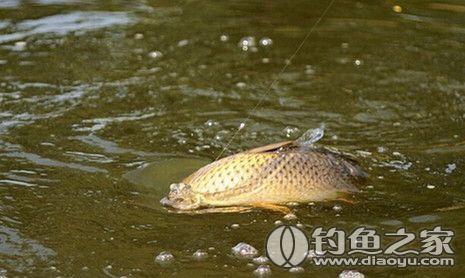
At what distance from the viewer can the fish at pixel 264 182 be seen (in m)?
4.79

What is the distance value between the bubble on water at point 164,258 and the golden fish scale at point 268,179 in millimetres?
522

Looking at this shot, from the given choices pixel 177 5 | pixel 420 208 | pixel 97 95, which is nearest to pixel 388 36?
pixel 177 5

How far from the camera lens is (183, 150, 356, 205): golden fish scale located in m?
4.79

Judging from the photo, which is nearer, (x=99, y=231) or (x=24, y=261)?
(x=24, y=261)

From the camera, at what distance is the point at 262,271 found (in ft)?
13.7

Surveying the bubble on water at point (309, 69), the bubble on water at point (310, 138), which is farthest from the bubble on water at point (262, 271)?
the bubble on water at point (309, 69)

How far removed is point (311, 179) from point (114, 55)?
3335mm

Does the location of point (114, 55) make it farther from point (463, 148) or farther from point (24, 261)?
point (24, 261)

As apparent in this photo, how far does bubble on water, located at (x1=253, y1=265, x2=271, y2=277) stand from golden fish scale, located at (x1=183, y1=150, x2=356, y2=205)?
62cm

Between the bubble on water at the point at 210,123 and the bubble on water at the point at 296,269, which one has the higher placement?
the bubble on water at the point at 296,269

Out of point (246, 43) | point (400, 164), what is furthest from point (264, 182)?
point (246, 43)

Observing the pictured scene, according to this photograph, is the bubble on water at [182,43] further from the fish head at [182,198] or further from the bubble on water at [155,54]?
the fish head at [182,198]

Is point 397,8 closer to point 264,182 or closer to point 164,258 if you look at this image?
point 264,182

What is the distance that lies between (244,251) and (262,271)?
23 centimetres
